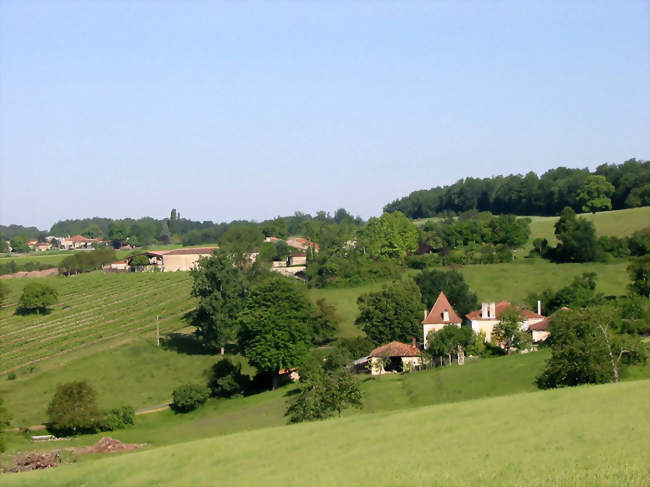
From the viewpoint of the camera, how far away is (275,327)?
2682 inches

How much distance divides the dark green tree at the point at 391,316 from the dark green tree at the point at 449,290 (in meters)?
8.54

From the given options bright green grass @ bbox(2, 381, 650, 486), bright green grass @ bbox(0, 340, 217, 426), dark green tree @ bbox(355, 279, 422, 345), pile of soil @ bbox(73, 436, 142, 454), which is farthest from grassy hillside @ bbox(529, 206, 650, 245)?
bright green grass @ bbox(2, 381, 650, 486)

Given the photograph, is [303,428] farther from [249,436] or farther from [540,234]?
[540,234]

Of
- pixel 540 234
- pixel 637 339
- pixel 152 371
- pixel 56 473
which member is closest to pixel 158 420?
pixel 152 371

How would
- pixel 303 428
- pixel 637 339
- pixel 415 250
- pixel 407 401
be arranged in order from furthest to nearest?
pixel 415 250
pixel 407 401
pixel 637 339
pixel 303 428

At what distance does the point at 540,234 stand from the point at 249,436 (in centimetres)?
10803

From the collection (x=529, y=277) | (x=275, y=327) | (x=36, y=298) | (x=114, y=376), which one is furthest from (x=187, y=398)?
(x=529, y=277)

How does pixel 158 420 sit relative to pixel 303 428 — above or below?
below

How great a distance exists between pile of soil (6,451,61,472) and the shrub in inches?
552

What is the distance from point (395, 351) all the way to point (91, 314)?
51500mm

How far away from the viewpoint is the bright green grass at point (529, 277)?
88.9 metres

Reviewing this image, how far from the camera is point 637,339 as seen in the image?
44.0m

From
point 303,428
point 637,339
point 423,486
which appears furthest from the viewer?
point 637,339

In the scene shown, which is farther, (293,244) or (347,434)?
(293,244)
